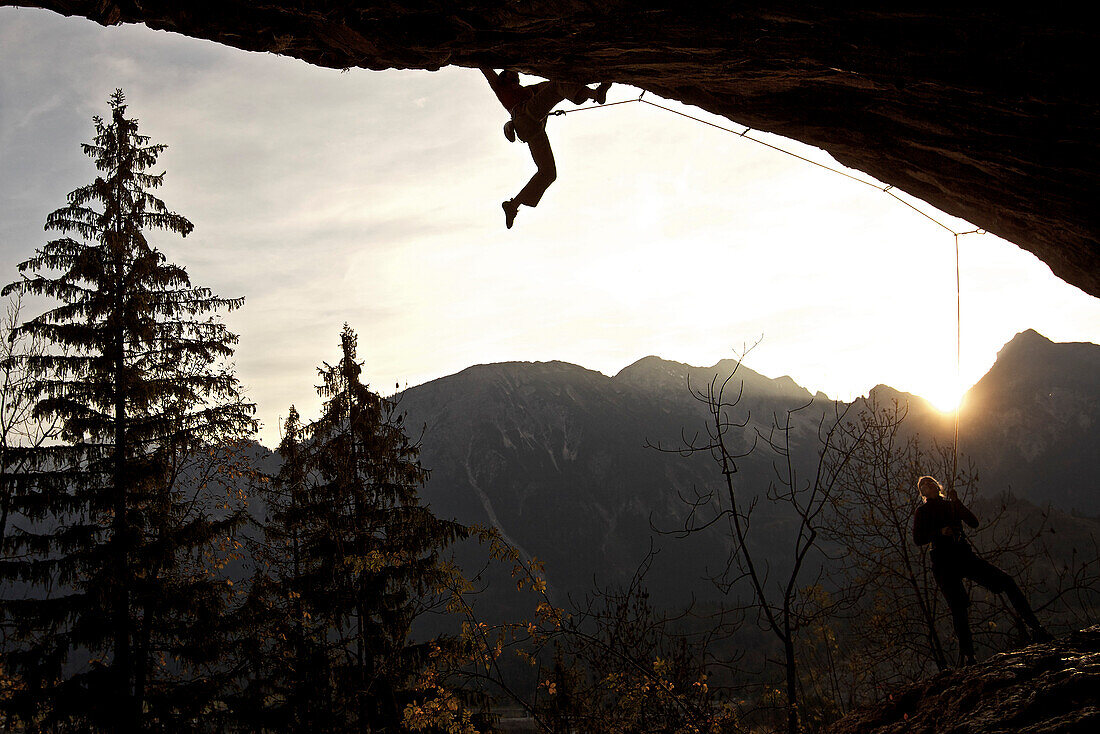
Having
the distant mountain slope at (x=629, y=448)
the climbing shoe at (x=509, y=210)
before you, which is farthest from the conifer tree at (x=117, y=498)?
the distant mountain slope at (x=629, y=448)

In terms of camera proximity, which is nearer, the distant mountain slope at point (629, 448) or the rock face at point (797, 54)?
the rock face at point (797, 54)

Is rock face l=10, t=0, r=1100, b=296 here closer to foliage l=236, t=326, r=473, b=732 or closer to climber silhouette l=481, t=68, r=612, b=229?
climber silhouette l=481, t=68, r=612, b=229

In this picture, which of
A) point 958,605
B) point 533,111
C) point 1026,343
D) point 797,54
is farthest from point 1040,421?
point 533,111

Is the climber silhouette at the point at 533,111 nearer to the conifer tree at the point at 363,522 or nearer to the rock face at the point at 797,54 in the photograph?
the rock face at the point at 797,54

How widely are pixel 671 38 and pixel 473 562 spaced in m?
139

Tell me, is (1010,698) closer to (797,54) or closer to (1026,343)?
(797,54)

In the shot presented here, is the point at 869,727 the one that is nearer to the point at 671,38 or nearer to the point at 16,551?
the point at 671,38

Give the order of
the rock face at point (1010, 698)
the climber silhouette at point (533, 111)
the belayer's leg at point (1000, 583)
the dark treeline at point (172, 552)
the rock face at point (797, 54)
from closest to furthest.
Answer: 1. the rock face at point (1010, 698)
2. the rock face at point (797, 54)
3. the climber silhouette at point (533, 111)
4. the belayer's leg at point (1000, 583)
5. the dark treeline at point (172, 552)

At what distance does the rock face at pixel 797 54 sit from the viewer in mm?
3277

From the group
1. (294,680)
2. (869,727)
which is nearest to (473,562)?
(294,680)

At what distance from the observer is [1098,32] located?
3.11 meters

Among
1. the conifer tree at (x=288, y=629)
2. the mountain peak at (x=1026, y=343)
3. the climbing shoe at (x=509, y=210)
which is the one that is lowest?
the conifer tree at (x=288, y=629)

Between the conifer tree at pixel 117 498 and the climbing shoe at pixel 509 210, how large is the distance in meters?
12.0

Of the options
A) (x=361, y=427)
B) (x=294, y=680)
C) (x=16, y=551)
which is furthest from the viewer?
(x=361, y=427)
